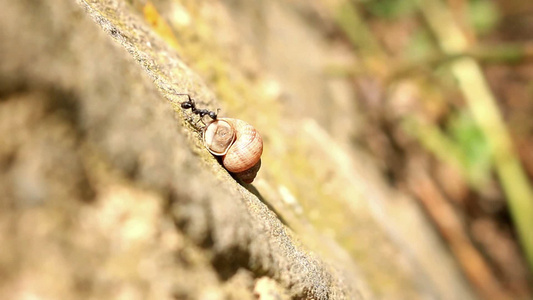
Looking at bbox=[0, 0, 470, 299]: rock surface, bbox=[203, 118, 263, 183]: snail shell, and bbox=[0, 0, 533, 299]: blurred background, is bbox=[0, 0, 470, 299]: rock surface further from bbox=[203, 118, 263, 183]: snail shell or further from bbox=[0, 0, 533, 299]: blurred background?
bbox=[203, 118, 263, 183]: snail shell

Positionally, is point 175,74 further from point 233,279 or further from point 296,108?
point 296,108

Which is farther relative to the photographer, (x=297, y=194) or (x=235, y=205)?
(x=297, y=194)

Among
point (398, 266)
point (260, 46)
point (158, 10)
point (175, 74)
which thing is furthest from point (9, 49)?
point (260, 46)

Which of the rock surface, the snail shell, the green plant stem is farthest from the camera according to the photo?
the green plant stem

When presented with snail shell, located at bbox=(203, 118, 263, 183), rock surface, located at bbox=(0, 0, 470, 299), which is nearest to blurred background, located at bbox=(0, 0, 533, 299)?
rock surface, located at bbox=(0, 0, 470, 299)

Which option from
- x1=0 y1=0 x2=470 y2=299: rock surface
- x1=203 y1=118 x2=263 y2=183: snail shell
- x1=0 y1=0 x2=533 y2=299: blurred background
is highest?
x1=0 y1=0 x2=533 y2=299: blurred background

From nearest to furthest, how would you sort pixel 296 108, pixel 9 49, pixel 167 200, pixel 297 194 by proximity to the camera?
1. pixel 9 49
2. pixel 167 200
3. pixel 297 194
4. pixel 296 108
